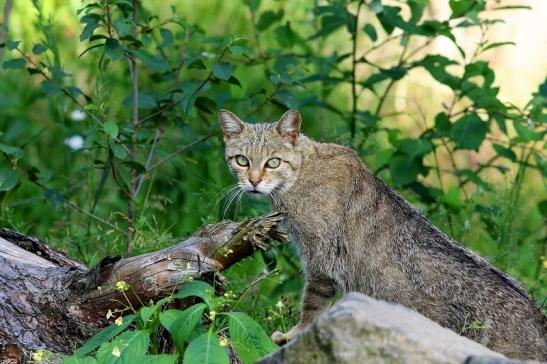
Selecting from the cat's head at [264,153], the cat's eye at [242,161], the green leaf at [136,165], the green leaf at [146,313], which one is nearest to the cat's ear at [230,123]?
the cat's head at [264,153]

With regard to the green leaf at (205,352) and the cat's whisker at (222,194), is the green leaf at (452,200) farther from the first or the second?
the green leaf at (205,352)

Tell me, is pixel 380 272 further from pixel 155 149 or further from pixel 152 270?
pixel 155 149

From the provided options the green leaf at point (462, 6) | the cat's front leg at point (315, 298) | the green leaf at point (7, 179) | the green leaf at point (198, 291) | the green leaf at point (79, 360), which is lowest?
the cat's front leg at point (315, 298)

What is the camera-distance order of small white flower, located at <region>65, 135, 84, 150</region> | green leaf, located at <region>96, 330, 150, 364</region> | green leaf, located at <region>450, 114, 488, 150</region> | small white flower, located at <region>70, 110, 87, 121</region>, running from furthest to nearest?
small white flower, located at <region>70, 110, 87, 121</region> → small white flower, located at <region>65, 135, 84, 150</region> → green leaf, located at <region>450, 114, 488, 150</region> → green leaf, located at <region>96, 330, 150, 364</region>

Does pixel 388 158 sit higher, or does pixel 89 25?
pixel 89 25

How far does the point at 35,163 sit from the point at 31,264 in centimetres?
314

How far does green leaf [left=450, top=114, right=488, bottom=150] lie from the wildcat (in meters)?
1.02

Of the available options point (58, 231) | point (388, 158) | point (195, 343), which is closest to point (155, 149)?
point (58, 231)

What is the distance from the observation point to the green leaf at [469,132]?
6039mm

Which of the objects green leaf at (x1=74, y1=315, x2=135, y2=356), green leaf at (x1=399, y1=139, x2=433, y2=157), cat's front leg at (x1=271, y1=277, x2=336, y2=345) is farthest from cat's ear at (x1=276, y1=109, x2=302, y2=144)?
green leaf at (x1=74, y1=315, x2=135, y2=356)

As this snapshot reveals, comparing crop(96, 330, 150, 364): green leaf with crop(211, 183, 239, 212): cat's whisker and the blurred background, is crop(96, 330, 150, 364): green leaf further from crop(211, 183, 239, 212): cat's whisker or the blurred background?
crop(211, 183, 239, 212): cat's whisker

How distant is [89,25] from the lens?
17.0 feet

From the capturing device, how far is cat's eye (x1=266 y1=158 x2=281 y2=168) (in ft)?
17.4

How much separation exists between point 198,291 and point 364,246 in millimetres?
1177
